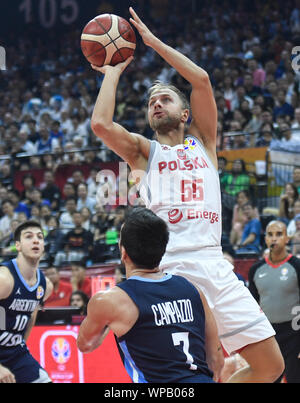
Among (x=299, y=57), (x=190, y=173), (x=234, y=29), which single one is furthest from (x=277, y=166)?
(x=190, y=173)

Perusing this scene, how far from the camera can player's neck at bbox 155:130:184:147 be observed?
3.95 meters

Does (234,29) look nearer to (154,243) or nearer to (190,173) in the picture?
(190,173)

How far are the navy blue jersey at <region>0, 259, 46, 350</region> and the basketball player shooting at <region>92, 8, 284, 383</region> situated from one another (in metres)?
1.62

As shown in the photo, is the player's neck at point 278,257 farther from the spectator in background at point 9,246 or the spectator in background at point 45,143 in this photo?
the spectator in background at point 45,143

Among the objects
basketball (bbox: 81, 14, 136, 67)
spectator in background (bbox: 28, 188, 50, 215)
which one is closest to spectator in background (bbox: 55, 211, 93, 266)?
spectator in background (bbox: 28, 188, 50, 215)

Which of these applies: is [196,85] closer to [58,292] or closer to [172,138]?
[172,138]

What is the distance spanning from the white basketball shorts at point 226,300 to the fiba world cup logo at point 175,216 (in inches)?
8.0

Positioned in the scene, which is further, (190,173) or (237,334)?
(190,173)

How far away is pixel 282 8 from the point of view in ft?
46.1

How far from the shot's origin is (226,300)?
11.6ft

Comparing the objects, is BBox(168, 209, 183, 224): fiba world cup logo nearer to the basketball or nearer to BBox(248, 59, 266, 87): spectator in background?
the basketball

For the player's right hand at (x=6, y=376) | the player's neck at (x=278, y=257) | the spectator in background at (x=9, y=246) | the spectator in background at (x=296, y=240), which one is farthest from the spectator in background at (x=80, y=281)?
the player's right hand at (x=6, y=376)
